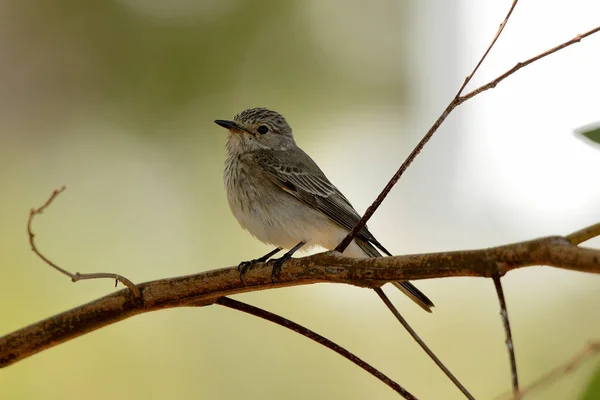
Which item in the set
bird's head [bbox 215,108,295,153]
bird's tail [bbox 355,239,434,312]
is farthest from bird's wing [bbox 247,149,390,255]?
bird's tail [bbox 355,239,434,312]

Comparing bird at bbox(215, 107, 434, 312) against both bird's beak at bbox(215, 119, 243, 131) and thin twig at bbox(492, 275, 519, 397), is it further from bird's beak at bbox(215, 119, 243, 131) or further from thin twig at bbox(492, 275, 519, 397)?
thin twig at bbox(492, 275, 519, 397)

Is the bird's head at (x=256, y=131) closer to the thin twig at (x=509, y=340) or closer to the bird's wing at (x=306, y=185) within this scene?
the bird's wing at (x=306, y=185)

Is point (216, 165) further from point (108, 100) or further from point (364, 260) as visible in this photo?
point (364, 260)

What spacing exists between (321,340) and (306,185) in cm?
271

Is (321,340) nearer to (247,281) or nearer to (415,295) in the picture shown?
(247,281)

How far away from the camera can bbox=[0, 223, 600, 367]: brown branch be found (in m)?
1.87

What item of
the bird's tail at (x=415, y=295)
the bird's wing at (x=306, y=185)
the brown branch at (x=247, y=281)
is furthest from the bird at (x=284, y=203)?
the brown branch at (x=247, y=281)

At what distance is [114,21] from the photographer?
304 inches

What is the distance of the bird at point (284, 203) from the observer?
183 inches

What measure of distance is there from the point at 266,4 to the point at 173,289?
552 centimetres

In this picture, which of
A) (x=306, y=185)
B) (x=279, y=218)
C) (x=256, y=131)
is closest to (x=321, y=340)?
(x=279, y=218)

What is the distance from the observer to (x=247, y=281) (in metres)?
2.64

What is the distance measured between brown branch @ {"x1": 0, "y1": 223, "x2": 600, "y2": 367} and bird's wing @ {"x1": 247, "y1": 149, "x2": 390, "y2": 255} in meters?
2.05

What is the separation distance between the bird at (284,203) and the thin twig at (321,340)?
175 cm
